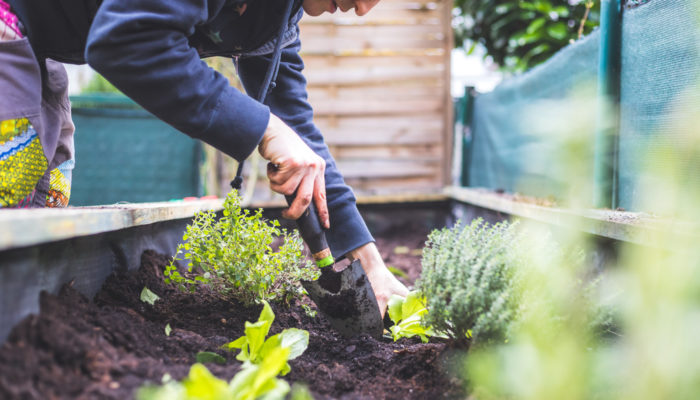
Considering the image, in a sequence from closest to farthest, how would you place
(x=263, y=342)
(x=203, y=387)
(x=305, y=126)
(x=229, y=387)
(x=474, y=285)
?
(x=203, y=387) → (x=229, y=387) → (x=474, y=285) → (x=263, y=342) → (x=305, y=126)

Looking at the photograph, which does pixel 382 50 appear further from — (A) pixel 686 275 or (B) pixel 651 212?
(A) pixel 686 275

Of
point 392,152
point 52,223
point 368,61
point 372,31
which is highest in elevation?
point 372,31

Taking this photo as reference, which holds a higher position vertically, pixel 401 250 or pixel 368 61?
pixel 368 61

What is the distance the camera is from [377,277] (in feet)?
5.14

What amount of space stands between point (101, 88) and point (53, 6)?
5604 mm

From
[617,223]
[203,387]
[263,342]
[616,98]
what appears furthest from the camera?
[616,98]

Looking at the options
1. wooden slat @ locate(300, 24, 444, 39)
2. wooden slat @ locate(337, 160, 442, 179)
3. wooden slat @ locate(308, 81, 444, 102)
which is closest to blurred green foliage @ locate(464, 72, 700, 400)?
wooden slat @ locate(337, 160, 442, 179)

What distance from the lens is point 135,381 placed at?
843mm

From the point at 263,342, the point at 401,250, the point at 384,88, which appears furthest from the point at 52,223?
the point at 384,88

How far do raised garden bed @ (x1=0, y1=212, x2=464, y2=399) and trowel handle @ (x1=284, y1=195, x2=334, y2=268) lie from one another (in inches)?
8.0

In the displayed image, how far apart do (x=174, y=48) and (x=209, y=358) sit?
65 centimetres

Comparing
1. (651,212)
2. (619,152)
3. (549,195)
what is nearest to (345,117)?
(549,195)

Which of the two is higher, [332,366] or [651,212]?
[651,212]

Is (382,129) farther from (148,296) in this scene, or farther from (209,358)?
(209,358)
